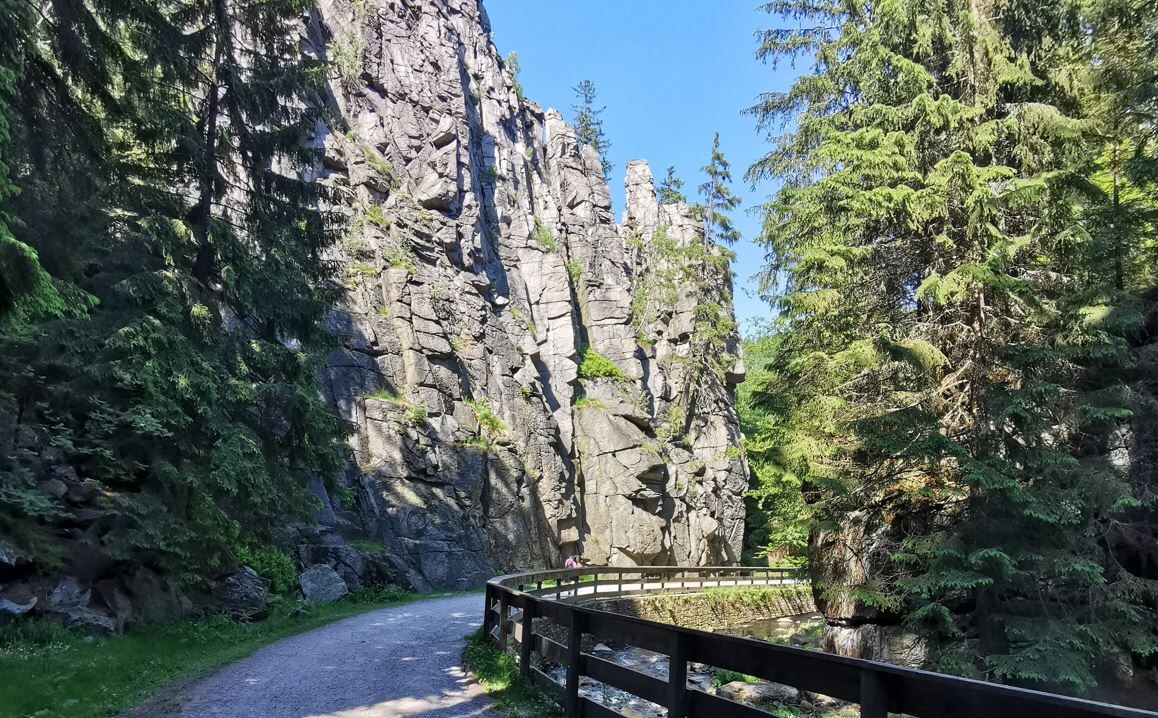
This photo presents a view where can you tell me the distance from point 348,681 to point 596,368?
103 feet

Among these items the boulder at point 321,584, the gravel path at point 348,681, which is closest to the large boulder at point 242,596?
the gravel path at point 348,681

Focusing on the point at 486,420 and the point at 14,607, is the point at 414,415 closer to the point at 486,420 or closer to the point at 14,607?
the point at 486,420

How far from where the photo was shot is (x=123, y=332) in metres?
9.97

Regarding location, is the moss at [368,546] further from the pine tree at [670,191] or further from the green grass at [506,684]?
the pine tree at [670,191]

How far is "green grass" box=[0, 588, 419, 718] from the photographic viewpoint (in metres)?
6.35

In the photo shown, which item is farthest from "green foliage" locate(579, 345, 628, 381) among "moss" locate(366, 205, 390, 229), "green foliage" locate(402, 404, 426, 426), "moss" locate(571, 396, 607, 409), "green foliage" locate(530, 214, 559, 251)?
"moss" locate(366, 205, 390, 229)

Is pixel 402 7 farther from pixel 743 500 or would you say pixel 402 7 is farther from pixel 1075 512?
pixel 1075 512

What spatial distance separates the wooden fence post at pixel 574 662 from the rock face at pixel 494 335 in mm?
16177

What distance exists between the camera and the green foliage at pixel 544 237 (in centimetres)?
4216

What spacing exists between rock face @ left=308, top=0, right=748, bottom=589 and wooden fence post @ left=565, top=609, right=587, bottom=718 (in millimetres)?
16177

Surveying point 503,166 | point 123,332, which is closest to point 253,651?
point 123,332

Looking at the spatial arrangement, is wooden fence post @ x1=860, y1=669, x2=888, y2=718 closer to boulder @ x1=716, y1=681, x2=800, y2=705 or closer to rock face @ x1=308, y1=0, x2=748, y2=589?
boulder @ x1=716, y1=681, x2=800, y2=705

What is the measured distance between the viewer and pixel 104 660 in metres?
8.07

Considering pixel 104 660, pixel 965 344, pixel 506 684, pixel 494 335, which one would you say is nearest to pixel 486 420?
pixel 494 335
